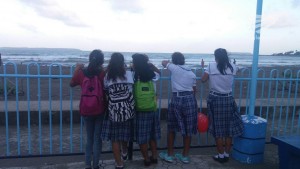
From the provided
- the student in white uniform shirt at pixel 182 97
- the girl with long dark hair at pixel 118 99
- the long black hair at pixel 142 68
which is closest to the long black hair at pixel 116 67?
the girl with long dark hair at pixel 118 99

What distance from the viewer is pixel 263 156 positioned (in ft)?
15.2

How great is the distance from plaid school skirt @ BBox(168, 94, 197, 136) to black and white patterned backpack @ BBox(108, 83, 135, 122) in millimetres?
772

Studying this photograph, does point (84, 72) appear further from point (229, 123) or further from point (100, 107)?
point (229, 123)

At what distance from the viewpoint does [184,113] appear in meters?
4.14

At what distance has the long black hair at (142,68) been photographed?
3.80m

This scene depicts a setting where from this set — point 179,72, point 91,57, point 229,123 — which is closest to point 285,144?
point 229,123

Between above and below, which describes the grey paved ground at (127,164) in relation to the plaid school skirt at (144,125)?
below

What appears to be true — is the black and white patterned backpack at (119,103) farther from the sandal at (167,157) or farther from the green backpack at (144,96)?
the sandal at (167,157)

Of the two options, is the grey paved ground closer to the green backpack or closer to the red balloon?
the red balloon

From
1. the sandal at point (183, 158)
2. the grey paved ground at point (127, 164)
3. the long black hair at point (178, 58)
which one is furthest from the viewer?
the sandal at point (183, 158)

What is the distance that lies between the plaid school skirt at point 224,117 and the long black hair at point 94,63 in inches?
69.0

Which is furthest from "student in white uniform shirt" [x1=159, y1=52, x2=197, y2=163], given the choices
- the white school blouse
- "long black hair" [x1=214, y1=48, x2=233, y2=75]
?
"long black hair" [x1=214, y1=48, x2=233, y2=75]

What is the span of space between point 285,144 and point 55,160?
3.33 metres

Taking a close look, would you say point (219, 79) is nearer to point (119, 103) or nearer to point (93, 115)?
point (119, 103)
